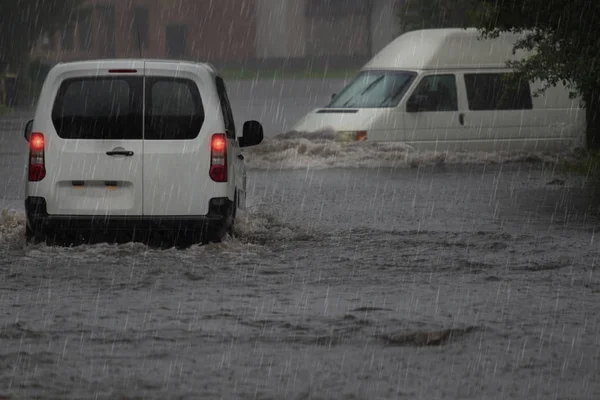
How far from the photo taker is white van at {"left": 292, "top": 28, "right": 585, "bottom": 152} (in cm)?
2314

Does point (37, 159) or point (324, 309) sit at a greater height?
point (37, 159)

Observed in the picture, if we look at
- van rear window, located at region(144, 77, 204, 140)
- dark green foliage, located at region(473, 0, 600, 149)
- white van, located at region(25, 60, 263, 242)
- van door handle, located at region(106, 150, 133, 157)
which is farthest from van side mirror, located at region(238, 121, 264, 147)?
dark green foliage, located at region(473, 0, 600, 149)

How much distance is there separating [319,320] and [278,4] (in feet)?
285

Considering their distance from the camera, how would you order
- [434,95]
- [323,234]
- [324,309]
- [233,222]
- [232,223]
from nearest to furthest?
[324,309] < [232,223] < [233,222] < [323,234] < [434,95]

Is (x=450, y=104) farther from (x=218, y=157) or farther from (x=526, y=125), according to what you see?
(x=218, y=157)

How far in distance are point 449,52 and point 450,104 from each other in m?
0.97

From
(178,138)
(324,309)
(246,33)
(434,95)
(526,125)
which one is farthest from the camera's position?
(246,33)

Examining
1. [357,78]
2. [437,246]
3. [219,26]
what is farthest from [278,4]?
[437,246]

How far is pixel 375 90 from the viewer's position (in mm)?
23594

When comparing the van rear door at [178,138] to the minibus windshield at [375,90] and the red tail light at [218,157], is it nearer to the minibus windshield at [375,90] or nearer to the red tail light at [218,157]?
the red tail light at [218,157]

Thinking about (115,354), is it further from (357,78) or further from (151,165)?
(357,78)

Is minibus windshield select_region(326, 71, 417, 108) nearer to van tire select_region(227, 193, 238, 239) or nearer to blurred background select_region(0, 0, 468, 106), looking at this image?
van tire select_region(227, 193, 238, 239)

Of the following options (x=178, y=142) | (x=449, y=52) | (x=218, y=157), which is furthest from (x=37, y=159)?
(x=449, y=52)

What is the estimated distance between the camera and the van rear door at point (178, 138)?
11984mm
